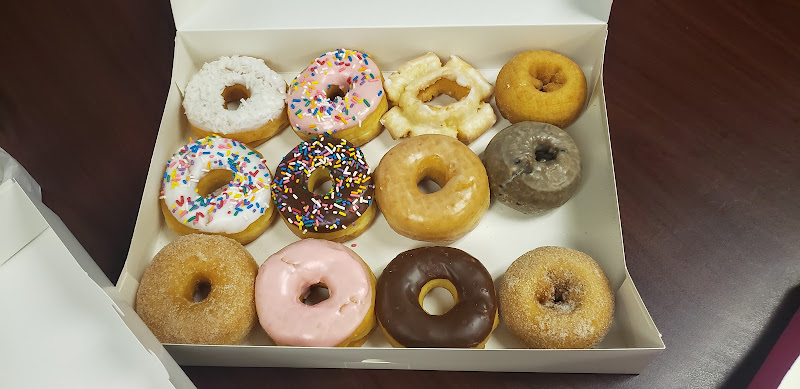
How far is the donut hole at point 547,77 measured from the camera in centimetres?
194

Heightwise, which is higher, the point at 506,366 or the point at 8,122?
the point at 8,122

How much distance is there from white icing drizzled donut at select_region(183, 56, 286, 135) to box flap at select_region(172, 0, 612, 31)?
0.41ft

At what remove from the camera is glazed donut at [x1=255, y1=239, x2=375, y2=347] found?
1.58 metres

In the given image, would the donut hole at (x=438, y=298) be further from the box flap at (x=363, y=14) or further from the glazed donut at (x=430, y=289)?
the box flap at (x=363, y=14)

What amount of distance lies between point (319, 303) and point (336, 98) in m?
0.69

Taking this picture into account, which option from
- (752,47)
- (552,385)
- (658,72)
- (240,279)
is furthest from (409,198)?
(752,47)

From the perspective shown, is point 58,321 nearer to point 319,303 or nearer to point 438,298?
point 319,303

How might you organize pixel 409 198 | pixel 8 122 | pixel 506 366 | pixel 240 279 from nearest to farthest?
pixel 506 366, pixel 240 279, pixel 409 198, pixel 8 122

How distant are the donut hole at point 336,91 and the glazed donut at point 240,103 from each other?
149 mm

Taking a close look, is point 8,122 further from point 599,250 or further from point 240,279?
point 599,250

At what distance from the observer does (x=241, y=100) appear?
199 cm

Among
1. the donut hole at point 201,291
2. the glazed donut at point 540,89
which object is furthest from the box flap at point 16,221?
the glazed donut at point 540,89

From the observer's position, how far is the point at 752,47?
78.3 inches

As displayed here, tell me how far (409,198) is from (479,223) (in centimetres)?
25
